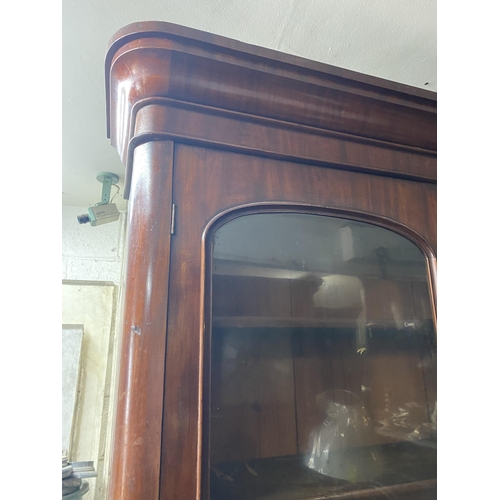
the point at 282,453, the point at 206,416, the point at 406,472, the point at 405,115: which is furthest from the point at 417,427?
the point at 405,115

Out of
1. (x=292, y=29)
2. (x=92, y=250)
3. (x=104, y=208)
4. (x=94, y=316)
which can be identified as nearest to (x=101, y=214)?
(x=104, y=208)

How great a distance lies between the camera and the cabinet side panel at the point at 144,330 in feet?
1.21

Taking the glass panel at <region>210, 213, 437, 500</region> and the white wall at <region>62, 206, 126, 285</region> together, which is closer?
the glass panel at <region>210, 213, 437, 500</region>

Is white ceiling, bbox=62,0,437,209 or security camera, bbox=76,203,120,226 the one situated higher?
white ceiling, bbox=62,0,437,209

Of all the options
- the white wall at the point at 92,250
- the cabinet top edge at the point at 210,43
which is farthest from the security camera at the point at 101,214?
the cabinet top edge at the point at 210,43

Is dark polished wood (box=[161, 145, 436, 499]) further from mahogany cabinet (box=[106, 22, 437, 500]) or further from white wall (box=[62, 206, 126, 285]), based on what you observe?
white wall (box=[62, 206, 126, 285])

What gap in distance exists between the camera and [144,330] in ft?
1.31

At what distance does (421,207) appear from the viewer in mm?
572

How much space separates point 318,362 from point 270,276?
0.13 meters

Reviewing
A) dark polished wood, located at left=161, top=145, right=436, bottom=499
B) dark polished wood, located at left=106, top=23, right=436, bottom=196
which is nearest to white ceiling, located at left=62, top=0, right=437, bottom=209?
dark polished wood, located at left=106, top=23, right=436, bottom=196

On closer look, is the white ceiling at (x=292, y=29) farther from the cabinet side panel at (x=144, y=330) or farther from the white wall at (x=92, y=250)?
the white wall at (x=92, y=250)

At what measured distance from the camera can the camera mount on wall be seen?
113 centimetres

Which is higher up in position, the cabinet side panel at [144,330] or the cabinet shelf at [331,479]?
the cabinet side panel at [144,330]

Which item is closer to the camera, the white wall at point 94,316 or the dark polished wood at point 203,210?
the dark polished wood at point 203,210
